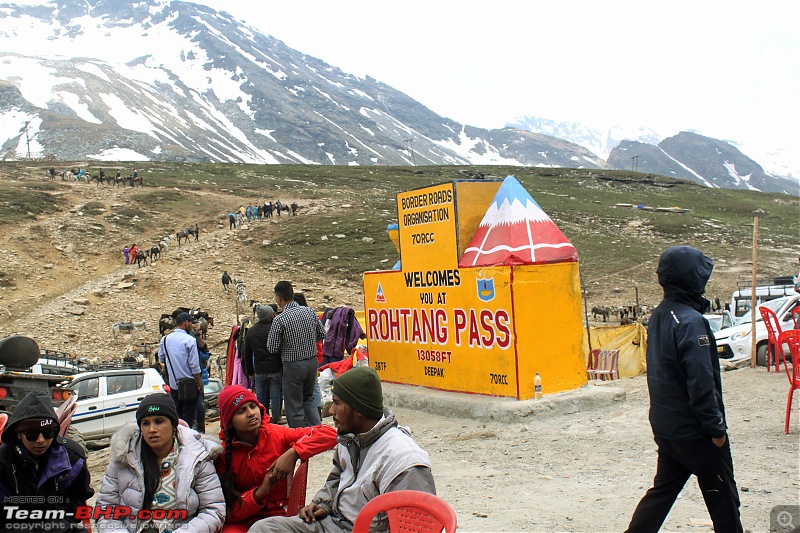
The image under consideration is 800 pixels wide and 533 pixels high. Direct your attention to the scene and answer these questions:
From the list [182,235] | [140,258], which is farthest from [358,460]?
[182,235]

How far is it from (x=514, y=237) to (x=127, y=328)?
697 inches

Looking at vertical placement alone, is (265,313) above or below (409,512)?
above

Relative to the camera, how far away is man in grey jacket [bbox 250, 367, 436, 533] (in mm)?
3658

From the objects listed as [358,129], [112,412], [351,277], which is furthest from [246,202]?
[358,129]

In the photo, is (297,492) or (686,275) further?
(297,492)

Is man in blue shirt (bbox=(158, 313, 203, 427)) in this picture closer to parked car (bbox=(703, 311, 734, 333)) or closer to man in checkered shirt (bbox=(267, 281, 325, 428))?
man in checkered shirt (bbox=(267, 281, 325, 428))

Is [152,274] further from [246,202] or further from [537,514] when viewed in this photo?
[537,514]

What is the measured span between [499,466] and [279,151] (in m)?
155

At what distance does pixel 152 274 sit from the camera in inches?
1169

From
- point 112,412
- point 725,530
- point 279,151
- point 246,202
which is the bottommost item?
point 112,412

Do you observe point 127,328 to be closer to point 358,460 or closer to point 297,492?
point 297,492

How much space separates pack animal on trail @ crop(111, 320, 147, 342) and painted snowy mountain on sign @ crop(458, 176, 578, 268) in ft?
55.1

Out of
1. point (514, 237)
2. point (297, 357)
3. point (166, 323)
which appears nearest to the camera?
point (297, 357)

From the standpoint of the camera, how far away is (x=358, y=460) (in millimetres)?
3881
